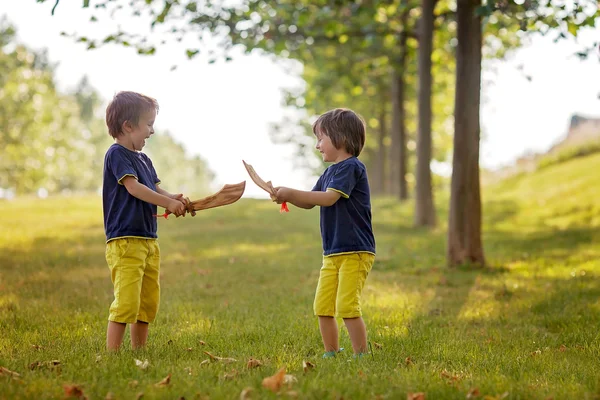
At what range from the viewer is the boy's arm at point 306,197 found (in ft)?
16.4

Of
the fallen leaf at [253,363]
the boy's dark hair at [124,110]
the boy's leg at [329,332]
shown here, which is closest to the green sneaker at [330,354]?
the boy's leg at [329,332]

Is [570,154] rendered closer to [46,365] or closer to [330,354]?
[330,354]

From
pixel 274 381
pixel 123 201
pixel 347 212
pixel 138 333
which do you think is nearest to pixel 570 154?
pixel 347 212

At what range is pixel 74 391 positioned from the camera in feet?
13.0

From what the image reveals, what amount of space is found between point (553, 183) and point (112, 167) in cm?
2161

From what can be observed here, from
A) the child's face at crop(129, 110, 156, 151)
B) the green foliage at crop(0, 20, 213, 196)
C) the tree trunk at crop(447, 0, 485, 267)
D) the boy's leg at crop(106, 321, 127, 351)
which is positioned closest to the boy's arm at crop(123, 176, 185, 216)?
the child's face at crop(129, 110, 156, 151)

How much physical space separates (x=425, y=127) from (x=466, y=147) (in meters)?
6.21

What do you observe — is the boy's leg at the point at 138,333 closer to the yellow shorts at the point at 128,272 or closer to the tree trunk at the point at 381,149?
the yellow shorts at the point at 128,272

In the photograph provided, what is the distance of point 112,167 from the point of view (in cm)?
525

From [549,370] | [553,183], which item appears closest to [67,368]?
[549,370]

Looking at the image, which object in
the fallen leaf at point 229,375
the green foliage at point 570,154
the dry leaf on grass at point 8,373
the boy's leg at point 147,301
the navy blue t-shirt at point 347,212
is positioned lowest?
the fallen leaf at point 229,375

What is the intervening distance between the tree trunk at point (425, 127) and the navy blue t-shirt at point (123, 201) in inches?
473

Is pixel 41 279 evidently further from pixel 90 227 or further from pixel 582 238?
pixel 582 238

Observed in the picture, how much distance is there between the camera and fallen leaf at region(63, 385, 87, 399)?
3928 mm
